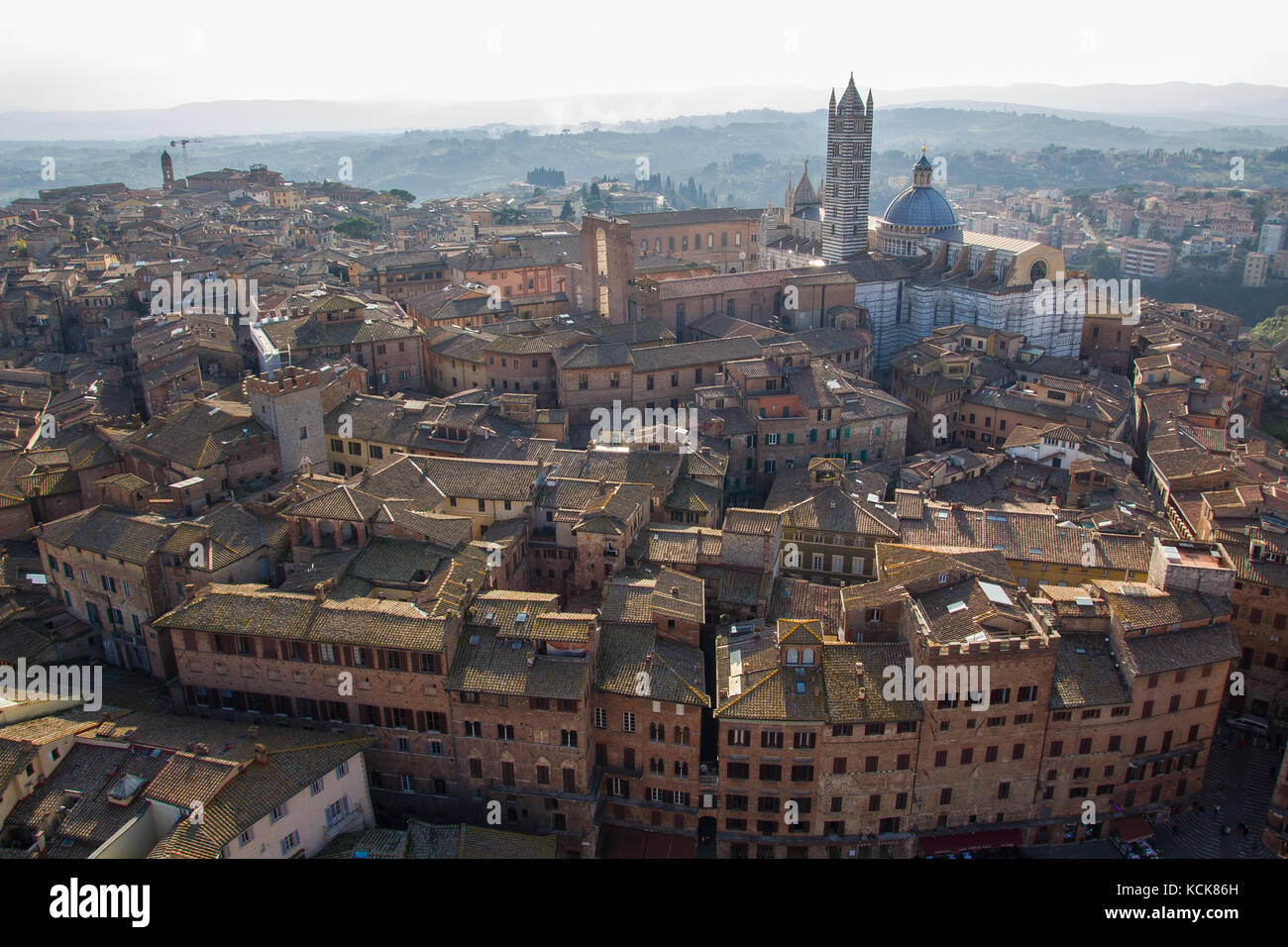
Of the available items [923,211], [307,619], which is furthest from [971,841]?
[923,211]

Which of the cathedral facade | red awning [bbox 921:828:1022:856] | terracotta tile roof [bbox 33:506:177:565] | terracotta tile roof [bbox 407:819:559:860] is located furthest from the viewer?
the cathedral facade

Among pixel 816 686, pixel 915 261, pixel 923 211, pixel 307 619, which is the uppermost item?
pixel 923 211

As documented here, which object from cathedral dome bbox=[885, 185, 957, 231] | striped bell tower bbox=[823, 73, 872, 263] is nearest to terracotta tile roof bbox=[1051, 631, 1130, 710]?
cathedral dome bbox=[885, 185, 957, 231]

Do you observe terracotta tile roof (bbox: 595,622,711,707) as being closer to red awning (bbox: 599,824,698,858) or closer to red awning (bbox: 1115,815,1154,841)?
red awning (bbox: 599,824,698,858)

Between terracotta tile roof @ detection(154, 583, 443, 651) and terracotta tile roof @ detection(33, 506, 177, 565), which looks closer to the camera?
terracotta tile roof @ detection(154, 583, 443, 651)

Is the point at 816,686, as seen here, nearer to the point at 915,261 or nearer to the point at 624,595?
the point at 624,595

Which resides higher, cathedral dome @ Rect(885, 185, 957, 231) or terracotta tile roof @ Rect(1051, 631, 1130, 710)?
cathedral dome @ Rect(885, 185, 957, 231)
